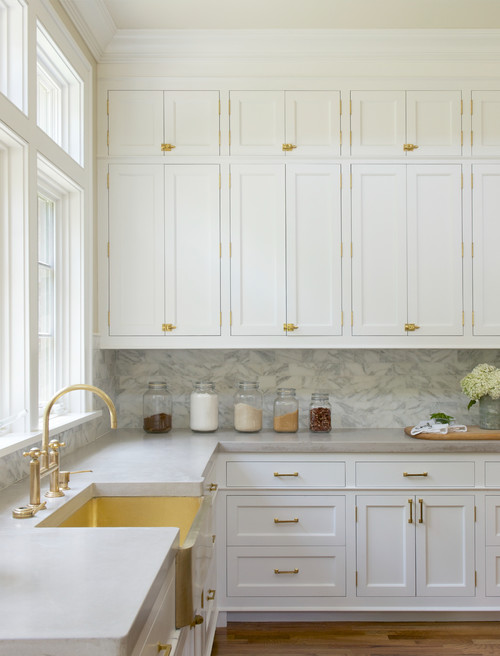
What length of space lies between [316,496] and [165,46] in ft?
7.89

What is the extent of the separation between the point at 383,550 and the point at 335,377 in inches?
38.7

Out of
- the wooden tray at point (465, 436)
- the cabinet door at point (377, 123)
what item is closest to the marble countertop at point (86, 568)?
the wooden tray at point (465, 436)

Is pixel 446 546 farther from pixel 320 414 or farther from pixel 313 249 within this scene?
pixel 313 249

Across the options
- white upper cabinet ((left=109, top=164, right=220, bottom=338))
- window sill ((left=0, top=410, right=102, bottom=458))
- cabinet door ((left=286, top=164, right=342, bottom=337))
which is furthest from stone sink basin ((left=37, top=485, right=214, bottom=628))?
cabinet door ((left=286, top=164, right=342, bottom=337))

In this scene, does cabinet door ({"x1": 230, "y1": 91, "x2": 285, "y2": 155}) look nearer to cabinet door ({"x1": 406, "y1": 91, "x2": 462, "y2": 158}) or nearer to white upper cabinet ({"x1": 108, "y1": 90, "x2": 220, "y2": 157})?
white upper cabinet ({"x1": 108, "y1": 90, "x2": 220, "y2": 157})

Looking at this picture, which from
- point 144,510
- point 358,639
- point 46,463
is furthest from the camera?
point 358,639

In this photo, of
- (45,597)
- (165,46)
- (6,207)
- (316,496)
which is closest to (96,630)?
(45,597)

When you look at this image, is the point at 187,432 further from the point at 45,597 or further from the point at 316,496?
the point at 45,597

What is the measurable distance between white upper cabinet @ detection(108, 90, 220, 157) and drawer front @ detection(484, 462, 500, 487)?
2084 mm

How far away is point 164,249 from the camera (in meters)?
3.13

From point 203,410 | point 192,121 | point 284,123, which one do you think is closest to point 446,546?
point 203,410

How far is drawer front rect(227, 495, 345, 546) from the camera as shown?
9.47 feet

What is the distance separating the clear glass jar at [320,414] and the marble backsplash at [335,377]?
0.67ft

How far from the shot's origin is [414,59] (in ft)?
10.3
